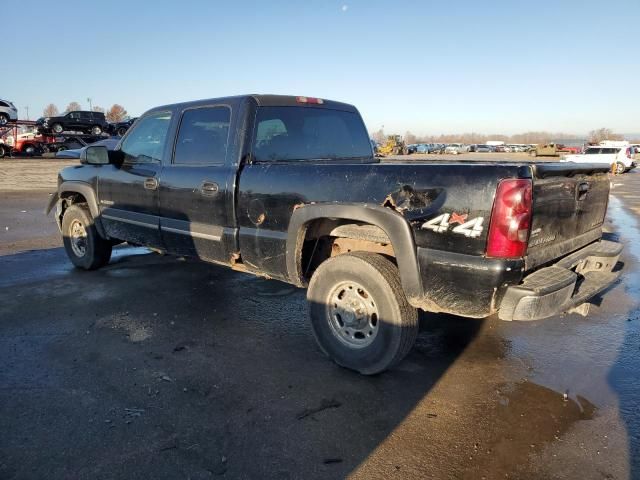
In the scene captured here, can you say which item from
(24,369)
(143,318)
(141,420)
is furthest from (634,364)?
(24,369)

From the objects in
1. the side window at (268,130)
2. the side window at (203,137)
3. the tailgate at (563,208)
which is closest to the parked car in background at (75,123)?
the side window at (203,137)

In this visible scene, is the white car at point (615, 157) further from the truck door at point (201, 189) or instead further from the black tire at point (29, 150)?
the black tire at point (29, 150)

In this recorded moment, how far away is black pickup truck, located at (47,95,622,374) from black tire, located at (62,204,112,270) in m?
0.79

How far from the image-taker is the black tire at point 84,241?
19.7 ft

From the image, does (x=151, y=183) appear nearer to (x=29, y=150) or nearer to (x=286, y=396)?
(x=286, y=396)

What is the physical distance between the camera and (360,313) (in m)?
3.46

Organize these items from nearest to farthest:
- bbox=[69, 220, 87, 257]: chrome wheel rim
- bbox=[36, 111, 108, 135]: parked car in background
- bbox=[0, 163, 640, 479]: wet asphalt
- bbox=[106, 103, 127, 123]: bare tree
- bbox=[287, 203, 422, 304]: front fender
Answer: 1. bbox=[0, 163, 640, 479]: wet asphalt
2. bbox=[287, 203, 422, 304]: front fender
3. bbox=[69, 220, 87, 257]: chrome wheel rim
4. bbox=[36, 111, 108, 135]: parked car in background
5. bbox=[106, 103, 127, 123]: bare tree

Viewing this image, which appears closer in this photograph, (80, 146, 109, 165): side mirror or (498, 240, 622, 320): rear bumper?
(498, 240, 622, 320): rear bumper

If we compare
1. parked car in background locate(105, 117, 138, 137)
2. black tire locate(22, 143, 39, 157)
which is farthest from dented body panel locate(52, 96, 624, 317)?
black tire locate(22, 143, 39, 157)

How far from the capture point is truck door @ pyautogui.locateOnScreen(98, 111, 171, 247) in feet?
16.0

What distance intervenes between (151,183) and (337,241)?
218cm

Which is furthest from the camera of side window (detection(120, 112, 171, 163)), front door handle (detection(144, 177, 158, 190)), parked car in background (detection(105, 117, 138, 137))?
parked car in background (detection(105, 117, 138, 137))

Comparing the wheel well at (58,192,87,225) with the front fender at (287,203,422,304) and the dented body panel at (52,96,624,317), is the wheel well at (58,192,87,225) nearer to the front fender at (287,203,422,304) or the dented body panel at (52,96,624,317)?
the dented body panel at (52,96,624,317)

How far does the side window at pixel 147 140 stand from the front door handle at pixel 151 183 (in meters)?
0.21
